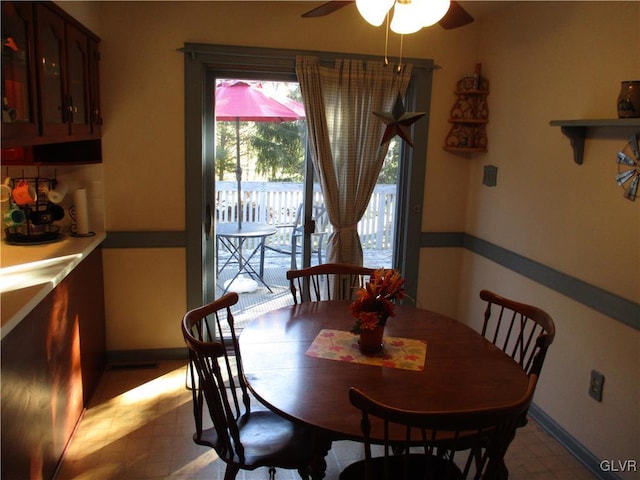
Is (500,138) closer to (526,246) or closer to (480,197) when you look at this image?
(480,197)

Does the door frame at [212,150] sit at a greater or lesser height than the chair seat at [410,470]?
greater

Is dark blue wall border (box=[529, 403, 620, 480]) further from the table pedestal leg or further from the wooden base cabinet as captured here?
the wooden base cabinet

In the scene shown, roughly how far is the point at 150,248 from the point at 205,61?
1.25 metres

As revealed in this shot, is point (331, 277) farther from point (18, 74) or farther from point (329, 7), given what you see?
point (18, 74)

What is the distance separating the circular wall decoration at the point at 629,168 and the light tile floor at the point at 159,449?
1.35m

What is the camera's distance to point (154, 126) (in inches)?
125

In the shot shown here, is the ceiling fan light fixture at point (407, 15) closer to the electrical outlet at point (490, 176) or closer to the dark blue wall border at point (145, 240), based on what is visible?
the electrical outlet at point (490, 176)

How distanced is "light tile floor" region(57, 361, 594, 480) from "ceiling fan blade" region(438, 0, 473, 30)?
6.65 feet

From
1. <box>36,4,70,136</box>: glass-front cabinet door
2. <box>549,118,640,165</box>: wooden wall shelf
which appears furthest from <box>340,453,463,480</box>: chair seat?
<box>36,4,70,136</box>: glass-front cabinet door

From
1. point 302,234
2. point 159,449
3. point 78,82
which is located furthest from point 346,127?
point 159,449

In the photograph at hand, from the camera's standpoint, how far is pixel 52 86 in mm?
2217

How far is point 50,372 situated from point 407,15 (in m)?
2.04

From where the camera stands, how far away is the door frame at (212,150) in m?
3.16

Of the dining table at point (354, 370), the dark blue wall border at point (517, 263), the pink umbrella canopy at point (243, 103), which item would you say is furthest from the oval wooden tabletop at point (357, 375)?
the pink umbrella canopy at point (243, 103)
